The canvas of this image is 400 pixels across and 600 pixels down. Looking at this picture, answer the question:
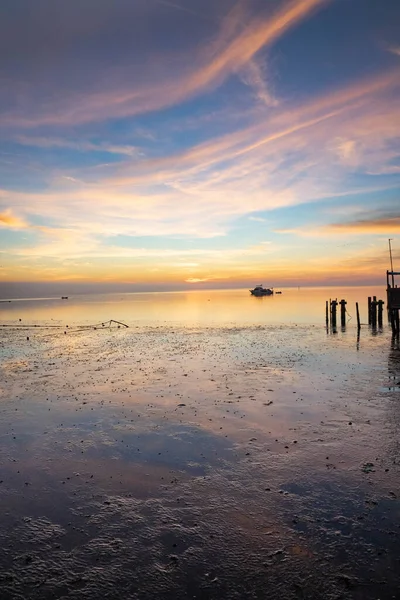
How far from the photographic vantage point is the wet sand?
25.4 ft

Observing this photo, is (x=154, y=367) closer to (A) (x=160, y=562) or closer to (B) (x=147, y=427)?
(B) (x=147, y=427)

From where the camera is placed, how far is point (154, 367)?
3088 cm

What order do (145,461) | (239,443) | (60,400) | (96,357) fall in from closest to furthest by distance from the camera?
(145,461) < (239,443) < (60,400) < (96,357)

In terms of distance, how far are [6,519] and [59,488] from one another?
182cm

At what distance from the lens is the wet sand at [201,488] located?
305 inches

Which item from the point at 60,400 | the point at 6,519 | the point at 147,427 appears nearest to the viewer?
the point at 6,519

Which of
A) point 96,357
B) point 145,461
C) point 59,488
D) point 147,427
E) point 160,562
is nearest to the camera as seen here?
point 160,562

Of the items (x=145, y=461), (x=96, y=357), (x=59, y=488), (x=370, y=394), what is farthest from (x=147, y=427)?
(x=96, y=357)

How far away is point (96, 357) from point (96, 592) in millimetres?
30415

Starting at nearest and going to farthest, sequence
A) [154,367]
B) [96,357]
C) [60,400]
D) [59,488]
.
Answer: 1. [59,488]
2. [60,400]
3. [154,367]
4. [96,357]

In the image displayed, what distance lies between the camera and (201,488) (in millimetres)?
11367

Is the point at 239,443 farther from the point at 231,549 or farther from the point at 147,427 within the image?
the point at 231,549

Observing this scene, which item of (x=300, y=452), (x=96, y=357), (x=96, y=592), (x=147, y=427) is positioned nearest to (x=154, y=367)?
(x=96, y=357)

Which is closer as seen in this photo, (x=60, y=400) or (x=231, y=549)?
(x=231, y=549)
